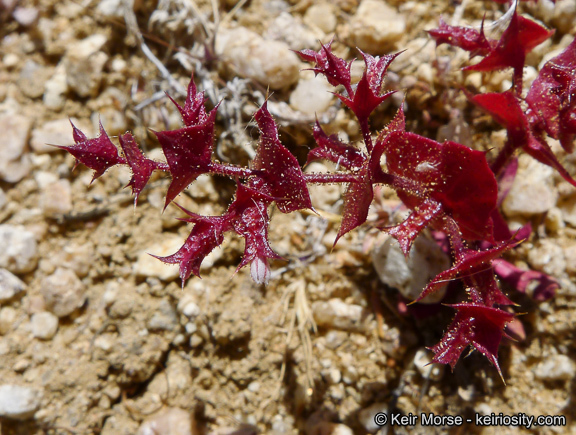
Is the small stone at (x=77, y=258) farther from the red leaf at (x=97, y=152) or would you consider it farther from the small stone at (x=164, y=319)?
the red leaf at (x=97, y=152)

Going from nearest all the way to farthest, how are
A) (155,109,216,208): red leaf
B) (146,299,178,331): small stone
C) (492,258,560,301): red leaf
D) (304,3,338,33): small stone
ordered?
1. (155,109,216,208): red leaf
2. (492,258,560,301): red leaf
3. (146,299,178,331): small stone
4. (304,3,338,33): small stone

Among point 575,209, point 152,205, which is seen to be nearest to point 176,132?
point 152,205

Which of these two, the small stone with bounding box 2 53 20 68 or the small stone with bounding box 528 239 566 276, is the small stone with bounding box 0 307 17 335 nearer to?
the small stone with bounding box 2 53 20 68

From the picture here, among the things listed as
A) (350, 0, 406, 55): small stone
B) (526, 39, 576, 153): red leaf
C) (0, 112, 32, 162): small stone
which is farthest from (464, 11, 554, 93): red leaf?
(0, 112, 32, 162): small stone

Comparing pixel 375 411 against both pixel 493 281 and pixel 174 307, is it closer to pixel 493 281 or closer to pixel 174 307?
pixel 493 281

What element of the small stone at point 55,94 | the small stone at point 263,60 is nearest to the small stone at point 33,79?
the small stone at point 55,94

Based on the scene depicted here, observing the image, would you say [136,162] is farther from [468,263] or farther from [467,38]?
[467,38]
